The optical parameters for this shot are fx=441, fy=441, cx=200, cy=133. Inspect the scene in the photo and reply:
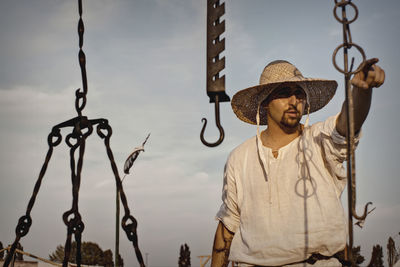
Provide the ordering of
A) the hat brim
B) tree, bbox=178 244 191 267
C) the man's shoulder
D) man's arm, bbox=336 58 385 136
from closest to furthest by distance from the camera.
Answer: man's arm, bbox=336 58 385 136 → the hat brim → the man's shoulder → tree, bbox=178 244 191 267

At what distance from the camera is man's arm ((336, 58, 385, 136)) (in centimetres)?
213

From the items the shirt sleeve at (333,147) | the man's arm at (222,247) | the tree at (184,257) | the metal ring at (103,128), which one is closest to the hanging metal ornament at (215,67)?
the metal ring at (103,128)

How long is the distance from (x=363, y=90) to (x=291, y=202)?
36.7 inches

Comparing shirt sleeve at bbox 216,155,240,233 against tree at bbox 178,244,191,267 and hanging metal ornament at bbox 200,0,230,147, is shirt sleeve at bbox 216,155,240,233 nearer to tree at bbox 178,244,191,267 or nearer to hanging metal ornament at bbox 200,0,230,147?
hanging metal ornament at bbox 200,0,230,147

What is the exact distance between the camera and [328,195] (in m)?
2.85

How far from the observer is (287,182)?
3035 mm

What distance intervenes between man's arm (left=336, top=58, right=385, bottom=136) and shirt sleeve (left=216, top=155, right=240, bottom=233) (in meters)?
0.98

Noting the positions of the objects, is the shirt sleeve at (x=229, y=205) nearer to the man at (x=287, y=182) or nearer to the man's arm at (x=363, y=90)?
the man at (x=287, y=182)

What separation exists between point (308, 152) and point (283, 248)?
68cm

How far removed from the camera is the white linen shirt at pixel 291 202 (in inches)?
110

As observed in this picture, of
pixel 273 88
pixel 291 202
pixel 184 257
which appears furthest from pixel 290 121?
pixel 184 257

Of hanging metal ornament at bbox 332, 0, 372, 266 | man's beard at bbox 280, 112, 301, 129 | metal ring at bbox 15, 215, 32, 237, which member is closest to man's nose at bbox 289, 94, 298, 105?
man's beard at bbox 280, 112, 301, 129

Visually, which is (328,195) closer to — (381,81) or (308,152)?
(308,152)

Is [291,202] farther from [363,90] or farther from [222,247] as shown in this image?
[363,90]
